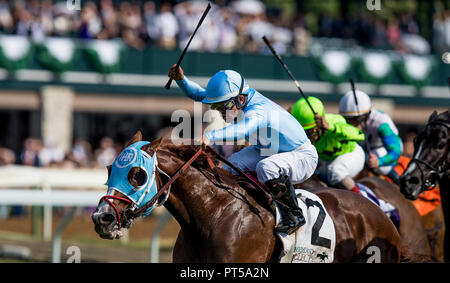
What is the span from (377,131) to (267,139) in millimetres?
2309

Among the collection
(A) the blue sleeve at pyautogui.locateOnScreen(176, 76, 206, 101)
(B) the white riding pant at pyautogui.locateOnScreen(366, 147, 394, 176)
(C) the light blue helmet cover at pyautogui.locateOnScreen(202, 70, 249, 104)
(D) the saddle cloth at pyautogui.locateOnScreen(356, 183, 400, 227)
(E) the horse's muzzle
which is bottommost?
(D) the saddle cloth at pyautogui.locateOnScreen(356, 183, 400, 227)

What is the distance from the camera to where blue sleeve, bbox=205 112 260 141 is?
14.4 feet

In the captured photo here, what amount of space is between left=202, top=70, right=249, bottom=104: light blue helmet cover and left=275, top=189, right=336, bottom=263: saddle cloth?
0.72 metres

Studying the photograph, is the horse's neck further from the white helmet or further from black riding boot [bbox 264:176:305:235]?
the white helmet

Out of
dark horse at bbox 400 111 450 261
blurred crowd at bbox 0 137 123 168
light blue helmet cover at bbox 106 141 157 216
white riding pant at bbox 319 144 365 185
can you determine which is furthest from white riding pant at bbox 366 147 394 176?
blurred crowd at bbox 0 137 123 168

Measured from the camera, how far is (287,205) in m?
4.70

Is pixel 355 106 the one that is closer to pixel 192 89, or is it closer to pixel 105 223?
pixel 192 89

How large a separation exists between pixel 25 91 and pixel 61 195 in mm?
9271

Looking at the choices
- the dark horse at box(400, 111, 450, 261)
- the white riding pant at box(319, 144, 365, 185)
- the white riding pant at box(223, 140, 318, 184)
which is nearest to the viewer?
the white riding pant at box(223, 140, 318, 184)

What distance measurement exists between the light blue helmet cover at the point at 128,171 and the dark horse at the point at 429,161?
5.37 feet

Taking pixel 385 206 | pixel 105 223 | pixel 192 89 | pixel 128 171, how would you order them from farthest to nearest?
pixel 385 206 → pixel 192 89 → pixel 128 171 → pixel 105 223

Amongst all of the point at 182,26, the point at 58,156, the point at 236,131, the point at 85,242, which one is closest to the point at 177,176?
the point at 236,131
